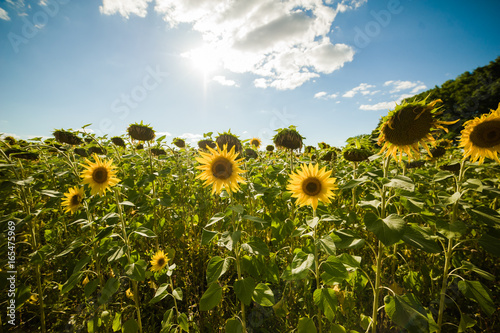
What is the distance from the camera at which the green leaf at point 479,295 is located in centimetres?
153

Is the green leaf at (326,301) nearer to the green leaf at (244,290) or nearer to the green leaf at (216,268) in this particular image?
the green leaf at (244,290)

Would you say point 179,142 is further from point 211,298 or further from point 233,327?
point 233,327

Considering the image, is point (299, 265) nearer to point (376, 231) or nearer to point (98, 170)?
point (376, 231)

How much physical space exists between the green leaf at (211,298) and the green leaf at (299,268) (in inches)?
22.4

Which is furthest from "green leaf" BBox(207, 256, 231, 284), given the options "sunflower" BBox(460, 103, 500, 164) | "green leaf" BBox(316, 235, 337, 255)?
"sunflower" BBox(460, 103, 500, 164)

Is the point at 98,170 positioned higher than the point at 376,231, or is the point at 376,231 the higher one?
the point at 98,170

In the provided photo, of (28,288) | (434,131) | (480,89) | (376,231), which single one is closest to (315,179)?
(376,231)

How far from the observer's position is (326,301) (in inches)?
59.6

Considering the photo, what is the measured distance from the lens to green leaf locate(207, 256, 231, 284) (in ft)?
5.15

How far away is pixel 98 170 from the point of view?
2.26 metres

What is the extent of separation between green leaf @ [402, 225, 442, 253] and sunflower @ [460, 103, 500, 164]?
123 centimetres

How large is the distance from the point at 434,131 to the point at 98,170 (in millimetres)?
3357

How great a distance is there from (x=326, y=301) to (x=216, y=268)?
0.88m

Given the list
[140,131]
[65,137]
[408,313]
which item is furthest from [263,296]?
[65,137]
